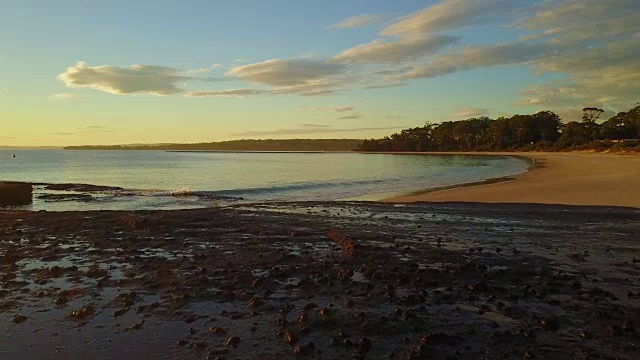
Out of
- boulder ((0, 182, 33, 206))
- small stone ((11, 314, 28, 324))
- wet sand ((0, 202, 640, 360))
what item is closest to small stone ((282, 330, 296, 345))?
wet sand ((0, 202, 640, 360))

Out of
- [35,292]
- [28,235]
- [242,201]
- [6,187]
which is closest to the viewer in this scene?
[35,292]

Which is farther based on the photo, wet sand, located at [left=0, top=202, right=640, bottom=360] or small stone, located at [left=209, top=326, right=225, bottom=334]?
small stone, located at [left=209, top=326, right=225, bottom=334]

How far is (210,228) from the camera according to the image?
19.1m

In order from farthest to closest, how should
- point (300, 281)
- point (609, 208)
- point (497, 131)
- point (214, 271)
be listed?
point (497, 131) < point (609, 208) < point (214, 271) < point (300, 281)

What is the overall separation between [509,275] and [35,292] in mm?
10720

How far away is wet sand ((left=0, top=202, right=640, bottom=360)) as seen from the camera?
24.0 ft

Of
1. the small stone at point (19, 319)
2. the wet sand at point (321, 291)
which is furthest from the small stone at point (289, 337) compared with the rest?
the small stone at point (19, 319)

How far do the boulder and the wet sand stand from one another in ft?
40.7

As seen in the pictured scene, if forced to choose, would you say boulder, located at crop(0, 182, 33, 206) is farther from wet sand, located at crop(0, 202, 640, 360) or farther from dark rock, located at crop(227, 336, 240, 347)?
dark rock, located at crop(227, 336, 240, 347)

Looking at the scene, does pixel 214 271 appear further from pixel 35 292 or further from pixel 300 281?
pixel 35 292

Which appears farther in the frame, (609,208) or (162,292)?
(609,208)

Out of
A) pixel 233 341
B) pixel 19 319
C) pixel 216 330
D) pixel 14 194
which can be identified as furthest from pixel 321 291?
pixel 14 194

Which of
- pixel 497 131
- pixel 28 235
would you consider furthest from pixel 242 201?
pixel 497 131

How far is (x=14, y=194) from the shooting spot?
29500mm
